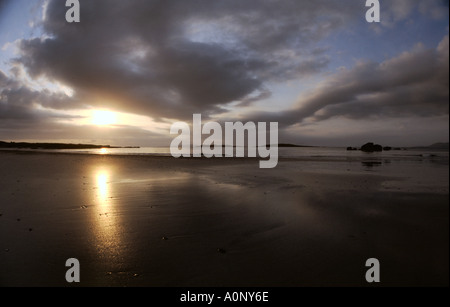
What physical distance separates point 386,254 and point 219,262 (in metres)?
3.17

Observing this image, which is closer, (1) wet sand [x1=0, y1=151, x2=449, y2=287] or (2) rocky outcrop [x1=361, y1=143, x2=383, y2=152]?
(1) wet sand [x1=0, y1=151, x2=449, y2=287]

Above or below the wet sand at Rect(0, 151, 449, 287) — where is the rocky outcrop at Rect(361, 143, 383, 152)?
above

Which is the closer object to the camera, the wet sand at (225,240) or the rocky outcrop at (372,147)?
the wet sand at (225,240)

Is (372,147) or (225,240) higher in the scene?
(372,147)

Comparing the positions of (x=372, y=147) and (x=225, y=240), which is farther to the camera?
(x=372, y=147)

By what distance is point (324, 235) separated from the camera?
5441 mm

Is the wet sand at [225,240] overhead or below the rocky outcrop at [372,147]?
below

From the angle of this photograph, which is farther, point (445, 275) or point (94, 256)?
point (94, 256)

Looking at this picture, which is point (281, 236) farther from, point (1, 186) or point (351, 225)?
point (1, 186)
